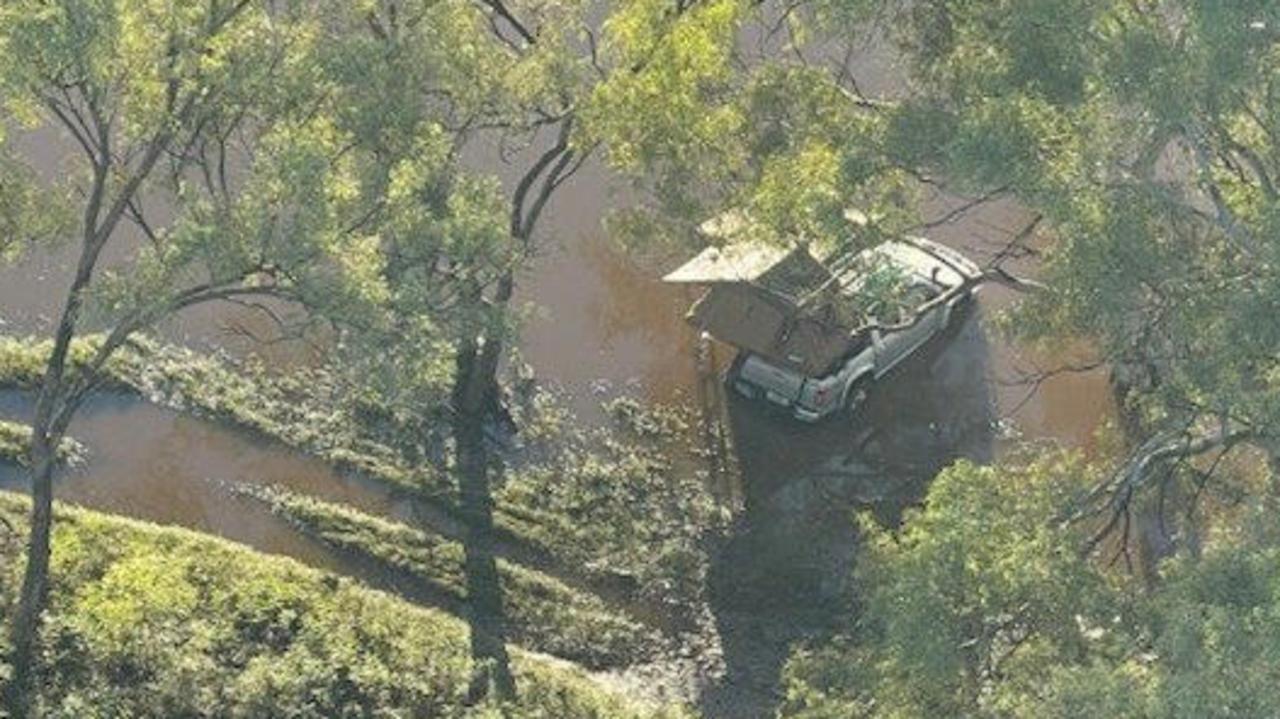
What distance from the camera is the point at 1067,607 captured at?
13.8 m

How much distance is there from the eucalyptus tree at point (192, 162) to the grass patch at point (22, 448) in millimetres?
3734

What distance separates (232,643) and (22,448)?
5.30m

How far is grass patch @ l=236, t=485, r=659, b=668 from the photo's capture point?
18406mm

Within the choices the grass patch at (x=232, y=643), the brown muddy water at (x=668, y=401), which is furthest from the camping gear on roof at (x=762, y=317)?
the grass patch at (x=232, y=643)

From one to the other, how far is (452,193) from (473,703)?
6.33 meters

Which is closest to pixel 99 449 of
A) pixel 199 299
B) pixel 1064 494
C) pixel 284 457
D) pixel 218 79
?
pixel 284 457

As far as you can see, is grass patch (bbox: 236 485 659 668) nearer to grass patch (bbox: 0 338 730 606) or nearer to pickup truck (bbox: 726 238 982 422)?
grass patch (bbox: 0 338 730 606)

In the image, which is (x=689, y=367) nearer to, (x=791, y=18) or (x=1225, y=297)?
(x=791, y=18)

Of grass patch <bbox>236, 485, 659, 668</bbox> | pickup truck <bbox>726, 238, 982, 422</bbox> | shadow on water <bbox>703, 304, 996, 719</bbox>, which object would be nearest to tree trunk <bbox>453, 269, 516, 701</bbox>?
grass patch <bbox>236, 485, 659, 668</bbox>

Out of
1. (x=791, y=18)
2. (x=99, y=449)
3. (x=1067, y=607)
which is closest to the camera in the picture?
(x=1067, y=607)

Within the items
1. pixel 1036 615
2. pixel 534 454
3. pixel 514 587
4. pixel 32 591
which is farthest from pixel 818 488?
pixel 32 591

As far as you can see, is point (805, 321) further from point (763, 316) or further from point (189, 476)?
point (189, 476)

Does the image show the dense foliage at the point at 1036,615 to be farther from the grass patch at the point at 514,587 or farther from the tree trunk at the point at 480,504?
the tree trunk at the point at 480,504

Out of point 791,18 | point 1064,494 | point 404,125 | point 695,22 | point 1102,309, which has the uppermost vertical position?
point 791,18
